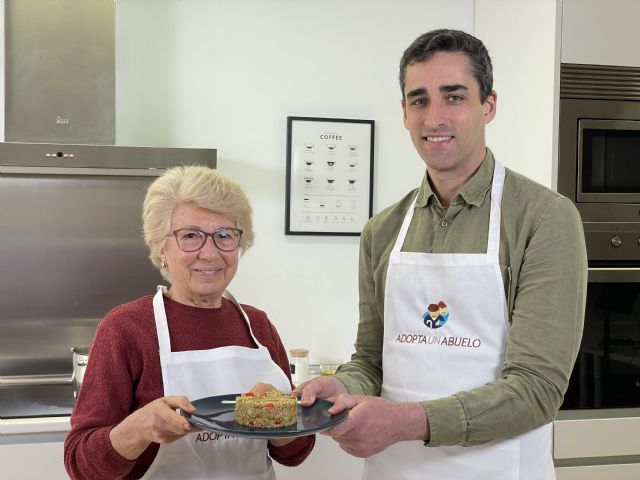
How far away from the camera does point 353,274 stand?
3145mm

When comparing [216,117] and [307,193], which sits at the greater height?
[216,117]

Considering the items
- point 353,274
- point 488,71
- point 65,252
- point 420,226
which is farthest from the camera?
point 353,274

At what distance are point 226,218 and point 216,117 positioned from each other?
1.50 meters

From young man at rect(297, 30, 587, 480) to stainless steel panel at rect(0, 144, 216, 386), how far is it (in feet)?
4.64

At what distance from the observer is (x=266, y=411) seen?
1324 millimetres

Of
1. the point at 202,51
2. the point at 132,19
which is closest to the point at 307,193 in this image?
the point at 202,51

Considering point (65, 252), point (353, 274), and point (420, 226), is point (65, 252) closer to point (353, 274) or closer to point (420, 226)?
point (353, 274)

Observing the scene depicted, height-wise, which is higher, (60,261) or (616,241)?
(616,241)

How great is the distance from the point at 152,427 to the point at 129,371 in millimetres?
238

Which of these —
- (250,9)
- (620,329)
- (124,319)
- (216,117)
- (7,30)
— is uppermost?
(250,9)

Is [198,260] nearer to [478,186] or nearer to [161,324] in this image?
[161,324]

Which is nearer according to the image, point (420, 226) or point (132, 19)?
point (420, 226)

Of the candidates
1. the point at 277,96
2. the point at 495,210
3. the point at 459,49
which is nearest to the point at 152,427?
the point at 495,210

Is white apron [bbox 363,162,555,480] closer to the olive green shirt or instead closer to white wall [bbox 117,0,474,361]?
→ the olive green shirt
